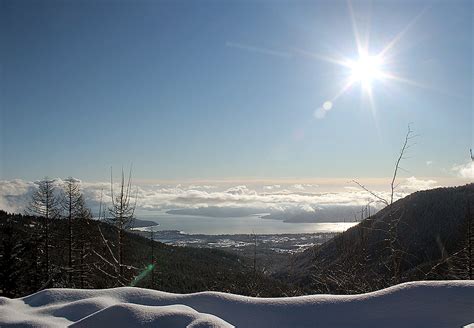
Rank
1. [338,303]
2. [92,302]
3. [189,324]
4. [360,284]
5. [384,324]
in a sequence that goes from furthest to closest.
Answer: [360,284], [92,302], [338,303], [384,324], [189,324]

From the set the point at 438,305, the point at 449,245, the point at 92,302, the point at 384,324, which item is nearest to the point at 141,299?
the point at 92,302

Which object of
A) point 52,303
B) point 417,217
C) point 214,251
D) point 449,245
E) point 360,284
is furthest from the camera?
point 214,251

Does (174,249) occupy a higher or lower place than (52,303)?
lower

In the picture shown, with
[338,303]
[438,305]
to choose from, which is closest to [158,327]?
[338,303]

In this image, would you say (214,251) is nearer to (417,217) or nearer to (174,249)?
(174,249)

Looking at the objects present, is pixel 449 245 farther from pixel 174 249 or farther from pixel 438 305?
pixel 438 305

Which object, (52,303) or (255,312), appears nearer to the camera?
(255,312)
